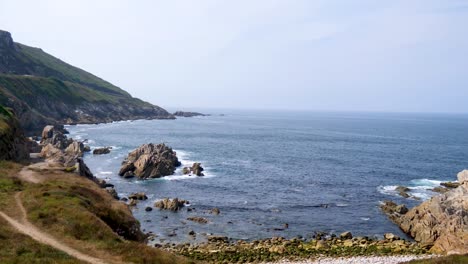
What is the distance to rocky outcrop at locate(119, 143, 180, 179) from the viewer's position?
103 m

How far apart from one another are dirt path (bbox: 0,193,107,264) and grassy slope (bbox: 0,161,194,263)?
0.64 m

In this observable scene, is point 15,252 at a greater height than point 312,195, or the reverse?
point 15,252

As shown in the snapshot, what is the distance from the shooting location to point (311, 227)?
68.5 metres

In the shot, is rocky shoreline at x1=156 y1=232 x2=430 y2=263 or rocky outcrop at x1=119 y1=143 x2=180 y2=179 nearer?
rocky shoreline at x1=156 y1=232 x2=430 y2=263

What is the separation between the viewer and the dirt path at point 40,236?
28.5 m

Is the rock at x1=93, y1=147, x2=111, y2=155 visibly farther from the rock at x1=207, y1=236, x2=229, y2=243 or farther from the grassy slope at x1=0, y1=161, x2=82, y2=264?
the grassy slope at x1=0, y1=161, x2=82, y2=264

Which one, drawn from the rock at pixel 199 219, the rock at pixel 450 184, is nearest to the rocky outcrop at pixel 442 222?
the rock at pixel 450 184

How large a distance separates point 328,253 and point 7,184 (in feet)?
138

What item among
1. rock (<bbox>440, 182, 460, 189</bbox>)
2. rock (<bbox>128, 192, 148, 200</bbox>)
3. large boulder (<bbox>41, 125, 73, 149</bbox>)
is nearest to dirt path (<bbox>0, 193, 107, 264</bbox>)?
rock (<bbox>128, 192, 148, 200</bbox>)

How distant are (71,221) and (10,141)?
46.5 metres

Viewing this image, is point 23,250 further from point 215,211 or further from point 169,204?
point 169,204

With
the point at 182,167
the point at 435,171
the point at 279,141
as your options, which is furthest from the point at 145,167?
the point at 279,141

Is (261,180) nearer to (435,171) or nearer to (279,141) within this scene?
(435,171)

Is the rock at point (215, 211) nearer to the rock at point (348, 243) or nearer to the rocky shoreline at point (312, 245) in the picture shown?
the rocky shoreline at point (312, 245)
